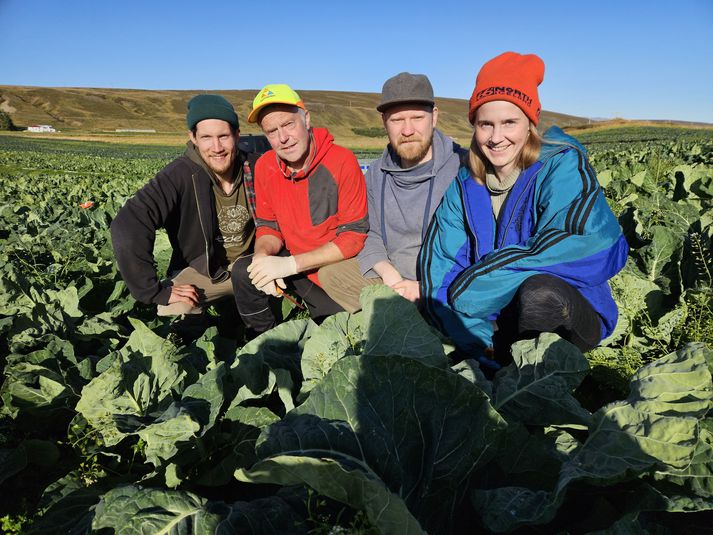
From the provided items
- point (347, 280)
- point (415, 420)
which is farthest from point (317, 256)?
point (415, 420)

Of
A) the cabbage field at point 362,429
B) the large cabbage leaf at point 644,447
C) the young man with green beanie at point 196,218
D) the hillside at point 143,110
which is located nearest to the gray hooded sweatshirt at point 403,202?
the young man with green beanie at point 196,218

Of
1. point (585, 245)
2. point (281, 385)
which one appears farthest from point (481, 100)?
point (281, 385)

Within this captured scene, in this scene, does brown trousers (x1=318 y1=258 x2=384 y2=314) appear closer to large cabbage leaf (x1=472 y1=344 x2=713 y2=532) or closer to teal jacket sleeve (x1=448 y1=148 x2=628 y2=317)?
teal jacket sleeve (x1=448 y1=148 x2=628 y2=317)

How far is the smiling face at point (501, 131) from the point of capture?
2648mm

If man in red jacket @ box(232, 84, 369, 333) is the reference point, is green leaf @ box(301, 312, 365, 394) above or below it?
below

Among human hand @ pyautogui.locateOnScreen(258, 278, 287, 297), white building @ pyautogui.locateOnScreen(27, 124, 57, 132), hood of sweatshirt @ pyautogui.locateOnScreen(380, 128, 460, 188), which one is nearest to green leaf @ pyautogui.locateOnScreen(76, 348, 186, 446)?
human hand @ pyautogui.locateOnScreen(258, 278, 287, 297)

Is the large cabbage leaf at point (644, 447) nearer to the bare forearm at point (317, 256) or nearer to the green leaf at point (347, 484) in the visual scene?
the green leaf at point (347, 484)

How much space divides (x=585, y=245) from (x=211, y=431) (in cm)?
207

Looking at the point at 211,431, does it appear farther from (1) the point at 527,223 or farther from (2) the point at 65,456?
(1) the point at 527,223

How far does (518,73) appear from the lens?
8.51 feet

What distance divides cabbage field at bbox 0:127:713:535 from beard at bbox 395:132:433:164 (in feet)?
5.62

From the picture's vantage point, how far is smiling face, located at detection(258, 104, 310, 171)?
3.48 m

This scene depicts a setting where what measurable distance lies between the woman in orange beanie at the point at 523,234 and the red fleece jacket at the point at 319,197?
3.30ft

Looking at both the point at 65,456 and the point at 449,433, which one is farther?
the point at 65,456
